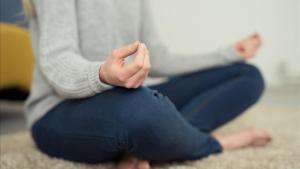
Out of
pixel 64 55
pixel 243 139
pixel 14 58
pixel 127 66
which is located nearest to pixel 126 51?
pixel 127 66

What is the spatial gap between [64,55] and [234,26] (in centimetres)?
152

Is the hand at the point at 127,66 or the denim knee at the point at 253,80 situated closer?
the hand at the point at 127,66

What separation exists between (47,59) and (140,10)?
1.05ft

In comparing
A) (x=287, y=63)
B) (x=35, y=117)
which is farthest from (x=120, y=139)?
(x=287, y=63)

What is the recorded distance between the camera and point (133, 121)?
24.4 inches

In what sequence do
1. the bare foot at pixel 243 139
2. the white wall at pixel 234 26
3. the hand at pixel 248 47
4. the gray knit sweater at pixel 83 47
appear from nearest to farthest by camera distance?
1. the gray knit sweater at pixel 83 47
2. the bare foot at pixel 243 139
3. the hand at pixel 248 47
4. the white wall at pixel 234 26

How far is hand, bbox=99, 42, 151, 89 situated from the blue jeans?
2.1 inches

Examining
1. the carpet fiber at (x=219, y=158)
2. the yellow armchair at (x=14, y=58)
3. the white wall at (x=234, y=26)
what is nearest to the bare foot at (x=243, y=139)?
the carpet fiber at (x=219, y=158)

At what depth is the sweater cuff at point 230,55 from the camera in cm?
97

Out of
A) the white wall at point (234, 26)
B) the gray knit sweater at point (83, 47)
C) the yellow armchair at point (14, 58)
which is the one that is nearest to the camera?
the gray knit sweater at point (83, 47)

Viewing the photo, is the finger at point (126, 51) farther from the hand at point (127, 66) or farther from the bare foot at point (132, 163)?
the bare foot at point (132, 163)

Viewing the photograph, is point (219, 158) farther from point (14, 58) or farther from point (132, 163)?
point (14, 58)

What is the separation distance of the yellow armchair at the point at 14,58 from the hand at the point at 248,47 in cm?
81

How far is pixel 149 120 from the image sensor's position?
0.62 meters
